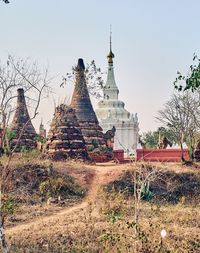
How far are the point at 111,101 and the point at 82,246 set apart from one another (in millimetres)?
30789

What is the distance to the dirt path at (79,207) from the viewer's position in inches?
554

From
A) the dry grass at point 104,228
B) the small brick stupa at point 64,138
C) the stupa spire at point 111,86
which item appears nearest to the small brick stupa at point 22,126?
the small brick stupa at point 64,138

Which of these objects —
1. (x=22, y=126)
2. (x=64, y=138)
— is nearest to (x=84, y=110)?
(x=22, y=126)

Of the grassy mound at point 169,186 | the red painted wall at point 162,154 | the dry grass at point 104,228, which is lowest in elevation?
the dry grass at point 104,228

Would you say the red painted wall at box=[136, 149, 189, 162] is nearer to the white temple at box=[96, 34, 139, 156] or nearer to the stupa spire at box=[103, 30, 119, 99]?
the white temple at box=[96, 34, 139, 156]

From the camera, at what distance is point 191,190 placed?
20125 mm

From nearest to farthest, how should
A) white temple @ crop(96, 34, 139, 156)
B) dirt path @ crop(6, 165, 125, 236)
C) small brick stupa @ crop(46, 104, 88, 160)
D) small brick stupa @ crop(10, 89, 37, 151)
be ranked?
dirt path @ crop(6, 165, 125, 236)
small brick stupa @ crop(46, 104, 88, 160)
small brick stupa @ crop(10, 89, 37, 151)
white temple @ crop(96, 34, 139, 156)

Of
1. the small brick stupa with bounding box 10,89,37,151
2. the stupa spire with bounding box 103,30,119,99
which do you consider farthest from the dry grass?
the stupa spire with bounding box 103,30,119,99

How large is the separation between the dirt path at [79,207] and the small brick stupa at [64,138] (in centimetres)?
214

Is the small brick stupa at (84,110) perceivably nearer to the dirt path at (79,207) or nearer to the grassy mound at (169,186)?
the dirt path at (79,207)

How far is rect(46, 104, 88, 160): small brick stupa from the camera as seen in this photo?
24172mm

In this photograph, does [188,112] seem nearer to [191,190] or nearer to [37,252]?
[191,190]

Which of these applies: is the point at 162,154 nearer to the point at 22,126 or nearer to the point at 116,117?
the point at 22,126

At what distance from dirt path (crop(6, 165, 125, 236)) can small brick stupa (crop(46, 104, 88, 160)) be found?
84.4 inches
